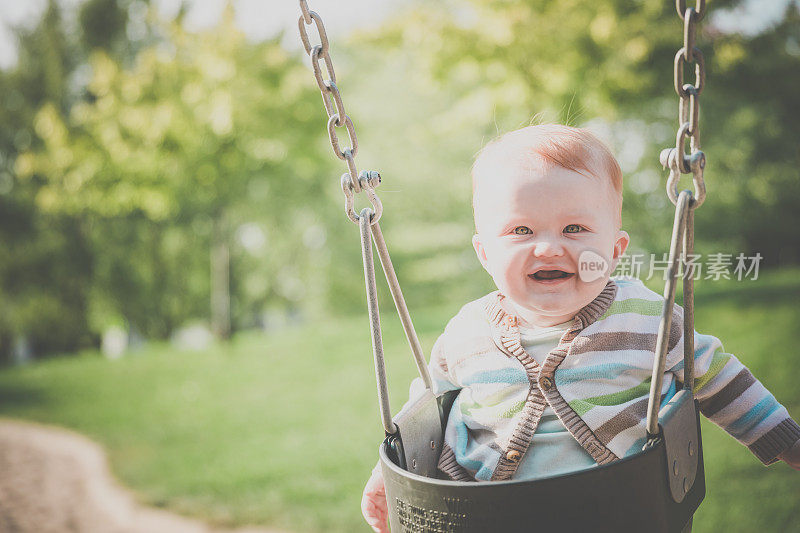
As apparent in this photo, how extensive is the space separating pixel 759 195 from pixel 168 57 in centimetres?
825

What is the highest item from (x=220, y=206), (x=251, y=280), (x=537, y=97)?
(x=537, y=97)

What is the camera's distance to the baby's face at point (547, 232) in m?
1.51

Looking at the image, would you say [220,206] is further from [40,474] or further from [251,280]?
[251,280]

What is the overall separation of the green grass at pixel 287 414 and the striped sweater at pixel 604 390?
2.71 metres

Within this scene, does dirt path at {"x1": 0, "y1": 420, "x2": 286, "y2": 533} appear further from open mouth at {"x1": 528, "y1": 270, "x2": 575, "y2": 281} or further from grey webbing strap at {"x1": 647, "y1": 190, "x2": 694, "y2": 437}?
grey webbing strap at {"x1": 647, "y1": 190, "x2": 694, "y2": 437}

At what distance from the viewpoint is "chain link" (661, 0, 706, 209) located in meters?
1.26

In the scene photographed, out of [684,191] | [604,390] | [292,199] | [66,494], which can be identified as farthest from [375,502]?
[292,199]

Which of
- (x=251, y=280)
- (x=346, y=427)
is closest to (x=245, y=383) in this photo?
(x=346, y=427)

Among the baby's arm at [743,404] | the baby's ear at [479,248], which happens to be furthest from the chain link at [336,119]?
the baby's arm at [743,404]

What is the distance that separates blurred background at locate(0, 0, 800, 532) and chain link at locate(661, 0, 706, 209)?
0.53 m

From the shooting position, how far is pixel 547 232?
151 centimetres

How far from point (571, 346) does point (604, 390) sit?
117mm

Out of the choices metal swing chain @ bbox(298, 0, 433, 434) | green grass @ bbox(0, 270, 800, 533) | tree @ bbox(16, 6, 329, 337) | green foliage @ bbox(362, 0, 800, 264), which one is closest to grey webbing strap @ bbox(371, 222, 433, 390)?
metal swing chain @ bbox(298, 0, 433, 434)

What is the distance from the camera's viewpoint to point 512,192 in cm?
154
